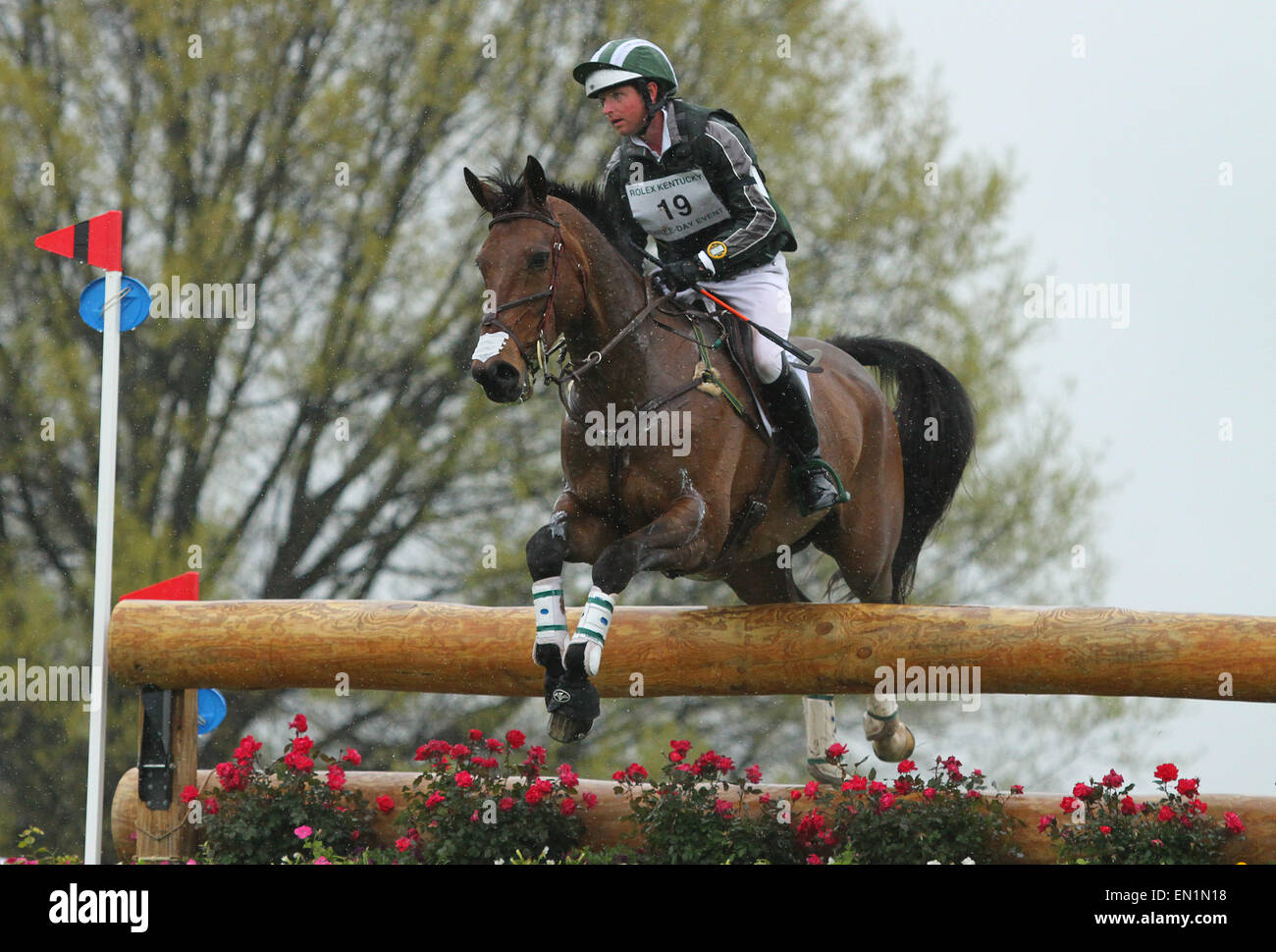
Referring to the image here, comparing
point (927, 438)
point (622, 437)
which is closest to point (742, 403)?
point (622, 437)

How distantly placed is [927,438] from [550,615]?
2356mm

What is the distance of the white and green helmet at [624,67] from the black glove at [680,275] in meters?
0.57

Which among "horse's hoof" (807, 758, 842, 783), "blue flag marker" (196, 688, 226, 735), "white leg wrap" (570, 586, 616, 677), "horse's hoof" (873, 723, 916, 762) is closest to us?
"white leg wrap" (570, 586, 616, 677)

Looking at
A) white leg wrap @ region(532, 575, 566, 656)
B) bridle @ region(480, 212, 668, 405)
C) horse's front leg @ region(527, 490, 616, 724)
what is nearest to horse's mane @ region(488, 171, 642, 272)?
bridle @ region(480, 212, 668, 405)

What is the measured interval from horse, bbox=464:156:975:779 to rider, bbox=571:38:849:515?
0.12 meters

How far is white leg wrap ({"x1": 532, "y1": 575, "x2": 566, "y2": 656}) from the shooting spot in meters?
3.94

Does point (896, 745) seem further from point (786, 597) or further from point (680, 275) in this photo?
point (680, 275)

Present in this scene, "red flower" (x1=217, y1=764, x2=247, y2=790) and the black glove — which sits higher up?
the black glove

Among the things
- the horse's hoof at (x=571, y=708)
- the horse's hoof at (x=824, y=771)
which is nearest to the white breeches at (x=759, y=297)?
the horse's hoof at (x=571, y=708)

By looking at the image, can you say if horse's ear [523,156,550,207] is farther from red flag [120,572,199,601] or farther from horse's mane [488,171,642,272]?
red flag [120,572,199,601]

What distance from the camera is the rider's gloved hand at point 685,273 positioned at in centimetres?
436

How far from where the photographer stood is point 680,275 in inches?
172

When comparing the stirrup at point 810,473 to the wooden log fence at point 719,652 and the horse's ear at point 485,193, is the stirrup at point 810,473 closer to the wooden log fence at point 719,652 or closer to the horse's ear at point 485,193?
the wooden log fence at point 719,652
